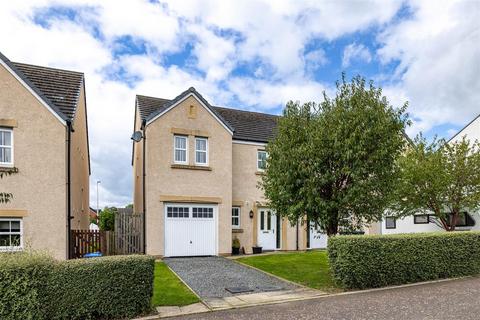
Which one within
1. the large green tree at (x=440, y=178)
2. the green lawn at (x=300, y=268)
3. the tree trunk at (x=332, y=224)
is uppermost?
the large green tree at (x=440, y=178)

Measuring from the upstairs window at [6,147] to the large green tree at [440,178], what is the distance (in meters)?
16.2

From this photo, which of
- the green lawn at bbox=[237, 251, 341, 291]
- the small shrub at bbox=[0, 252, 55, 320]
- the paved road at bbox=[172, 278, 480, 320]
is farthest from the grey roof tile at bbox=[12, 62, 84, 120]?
the paved road at bbox=[172, 278, 480, 320]

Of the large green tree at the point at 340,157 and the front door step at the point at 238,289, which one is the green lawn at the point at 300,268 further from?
the front door step at the point at 238,289

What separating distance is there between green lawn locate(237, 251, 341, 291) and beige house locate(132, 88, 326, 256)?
255 cm

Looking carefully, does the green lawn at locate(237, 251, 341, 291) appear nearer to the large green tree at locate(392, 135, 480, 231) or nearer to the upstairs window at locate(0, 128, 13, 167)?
the large green tree at locate(392, 135, 480, 231)

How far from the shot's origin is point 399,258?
422 inches

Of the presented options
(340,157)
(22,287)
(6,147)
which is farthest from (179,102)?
(22,287)

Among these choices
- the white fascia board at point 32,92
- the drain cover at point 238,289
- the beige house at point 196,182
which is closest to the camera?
the drain cover at point 238,289

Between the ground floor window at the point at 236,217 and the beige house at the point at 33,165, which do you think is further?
the ground floor window at the point at 236,217

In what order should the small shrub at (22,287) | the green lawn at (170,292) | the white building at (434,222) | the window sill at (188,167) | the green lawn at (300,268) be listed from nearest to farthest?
1. the small shrub at (22,287)
2. the green lawn at (170,292)
3. the green lawn at (300,268)
4. the window sill at (188,167)
5. the white building at (434,222)

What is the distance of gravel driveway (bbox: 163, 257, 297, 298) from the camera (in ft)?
33.8

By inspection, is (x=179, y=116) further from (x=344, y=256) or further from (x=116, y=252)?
(x=344, y=256)

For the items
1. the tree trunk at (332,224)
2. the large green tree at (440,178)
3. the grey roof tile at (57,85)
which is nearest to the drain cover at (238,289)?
the tree trunk at (332,224)

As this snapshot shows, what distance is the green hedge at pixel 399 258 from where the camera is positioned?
10.1 m
